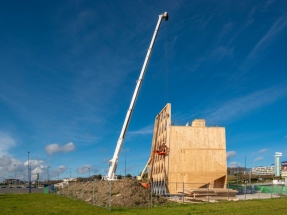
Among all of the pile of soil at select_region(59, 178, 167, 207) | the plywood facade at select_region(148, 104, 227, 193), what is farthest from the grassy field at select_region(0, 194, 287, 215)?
the plywood facade at select_region(148, 104, 227, 193)

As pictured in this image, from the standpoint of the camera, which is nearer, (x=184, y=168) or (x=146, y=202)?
(x=146, y=202)

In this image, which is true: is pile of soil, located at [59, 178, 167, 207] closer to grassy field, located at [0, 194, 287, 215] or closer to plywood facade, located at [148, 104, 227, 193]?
grassy field, located at [0, 194, 287, 215]

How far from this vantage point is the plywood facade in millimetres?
41781

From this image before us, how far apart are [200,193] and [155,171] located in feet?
54.1

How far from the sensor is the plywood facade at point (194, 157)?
41.8 meters

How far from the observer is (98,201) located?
1075 inches

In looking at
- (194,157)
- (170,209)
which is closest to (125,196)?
(170,209)

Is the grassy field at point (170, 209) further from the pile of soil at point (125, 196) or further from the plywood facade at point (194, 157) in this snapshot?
the plywood facade at point (194, 157)

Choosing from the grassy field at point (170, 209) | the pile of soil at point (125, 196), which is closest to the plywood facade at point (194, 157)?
the pile of soil at point (125, 196)

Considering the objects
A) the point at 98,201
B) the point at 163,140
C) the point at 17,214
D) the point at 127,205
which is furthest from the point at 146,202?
the point at 163,140

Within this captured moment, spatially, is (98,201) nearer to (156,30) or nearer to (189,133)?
(189,133)

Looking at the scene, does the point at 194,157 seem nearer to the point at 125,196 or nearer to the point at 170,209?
the point at 125,196

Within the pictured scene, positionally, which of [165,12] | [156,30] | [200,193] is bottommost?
[200,193]

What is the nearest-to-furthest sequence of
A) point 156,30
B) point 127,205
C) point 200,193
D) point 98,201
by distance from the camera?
point 127,205 < point 98,201 < point 200,193 < point 156,30
